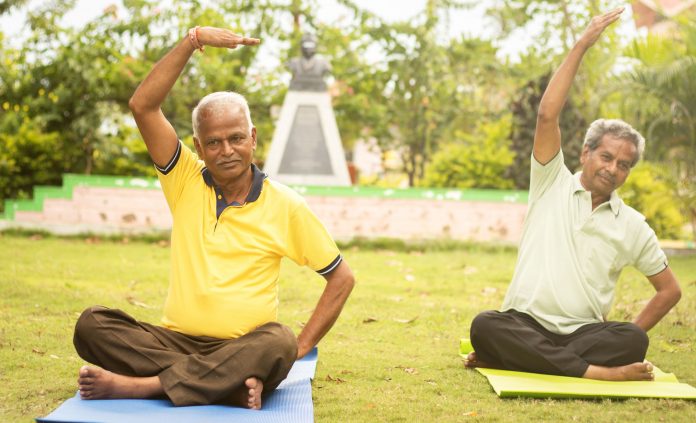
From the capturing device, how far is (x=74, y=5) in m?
13.4

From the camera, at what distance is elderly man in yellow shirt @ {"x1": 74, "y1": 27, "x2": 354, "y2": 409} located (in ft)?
11.7

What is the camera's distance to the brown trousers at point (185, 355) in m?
3.55

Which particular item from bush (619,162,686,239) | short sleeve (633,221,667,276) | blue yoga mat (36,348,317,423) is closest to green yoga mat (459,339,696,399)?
short sleeve (633,221,667,276)

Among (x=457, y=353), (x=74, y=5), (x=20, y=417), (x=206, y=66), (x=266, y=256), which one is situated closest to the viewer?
(x=20, y=417)

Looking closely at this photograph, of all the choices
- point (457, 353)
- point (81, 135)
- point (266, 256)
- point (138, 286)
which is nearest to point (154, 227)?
point (81, 135)

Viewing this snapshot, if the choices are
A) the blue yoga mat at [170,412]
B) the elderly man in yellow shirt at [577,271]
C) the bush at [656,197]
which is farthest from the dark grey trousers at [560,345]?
the bush at [656,197]

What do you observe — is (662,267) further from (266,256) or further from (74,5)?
(74,5)

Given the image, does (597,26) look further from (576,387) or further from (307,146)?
(307,146)

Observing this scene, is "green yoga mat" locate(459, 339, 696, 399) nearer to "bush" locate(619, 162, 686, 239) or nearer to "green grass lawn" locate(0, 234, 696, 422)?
"green grass lawn" locate(0, 234, 696, 422)

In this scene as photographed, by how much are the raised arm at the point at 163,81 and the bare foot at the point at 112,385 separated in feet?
3.39

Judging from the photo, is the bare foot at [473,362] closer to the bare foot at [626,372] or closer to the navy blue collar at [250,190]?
the bare foot at [626,372]

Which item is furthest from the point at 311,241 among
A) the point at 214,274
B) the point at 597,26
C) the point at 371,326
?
the point at 371,326

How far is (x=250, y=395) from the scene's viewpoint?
3.54 metres

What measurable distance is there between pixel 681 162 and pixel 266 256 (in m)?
10.3
